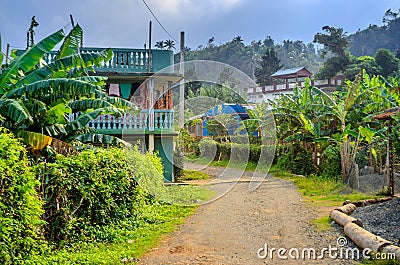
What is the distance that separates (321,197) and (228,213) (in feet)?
10.2

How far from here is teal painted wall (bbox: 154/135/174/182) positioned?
529 inches

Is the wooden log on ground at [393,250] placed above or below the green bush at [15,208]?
below

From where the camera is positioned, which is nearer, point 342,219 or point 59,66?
point 342,219

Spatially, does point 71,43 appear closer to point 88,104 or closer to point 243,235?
point 88,104

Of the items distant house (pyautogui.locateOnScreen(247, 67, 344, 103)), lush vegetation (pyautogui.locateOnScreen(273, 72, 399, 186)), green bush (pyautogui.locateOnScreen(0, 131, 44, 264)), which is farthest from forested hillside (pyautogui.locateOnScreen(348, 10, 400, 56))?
green bush (pyautogui.locateOnScreen(0, 131, 44, 264))

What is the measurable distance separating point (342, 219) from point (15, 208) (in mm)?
5214

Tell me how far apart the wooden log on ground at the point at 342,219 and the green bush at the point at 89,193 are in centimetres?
364

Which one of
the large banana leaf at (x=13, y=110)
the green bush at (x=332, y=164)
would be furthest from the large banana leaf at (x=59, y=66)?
the green bush at (x=332, y=164)

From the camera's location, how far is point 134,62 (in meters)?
Result: 13.5

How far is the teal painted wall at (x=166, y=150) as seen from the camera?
1343 centimetres

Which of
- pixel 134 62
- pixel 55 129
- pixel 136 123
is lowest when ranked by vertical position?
pixel 55 129

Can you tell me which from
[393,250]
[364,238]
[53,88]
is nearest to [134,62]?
[53,88]

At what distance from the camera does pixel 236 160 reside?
871 inches

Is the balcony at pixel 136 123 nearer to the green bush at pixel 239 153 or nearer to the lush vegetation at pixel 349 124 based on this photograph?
the lush vegetation at pixel 349 124
